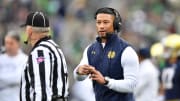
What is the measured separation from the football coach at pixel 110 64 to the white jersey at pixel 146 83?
576 centimetres

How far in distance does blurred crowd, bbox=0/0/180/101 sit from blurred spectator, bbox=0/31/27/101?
6058mm

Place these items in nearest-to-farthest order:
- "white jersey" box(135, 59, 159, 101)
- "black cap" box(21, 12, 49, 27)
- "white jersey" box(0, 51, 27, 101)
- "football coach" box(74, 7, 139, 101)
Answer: "football coach" box(74, 7, 139, 101) < "black cap" box(21, 12, 49, 27) < "white jersey" box(0, 51, 27, 101) < "white jersey" box(135, 59, 159, 101)

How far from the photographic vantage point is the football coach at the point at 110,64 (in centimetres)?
1048

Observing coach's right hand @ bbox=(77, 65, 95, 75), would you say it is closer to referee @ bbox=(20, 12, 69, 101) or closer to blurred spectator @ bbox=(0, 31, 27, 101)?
referee @ bbox=(20, 12, 69, 101)

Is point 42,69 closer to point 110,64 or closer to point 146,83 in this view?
point 110,64

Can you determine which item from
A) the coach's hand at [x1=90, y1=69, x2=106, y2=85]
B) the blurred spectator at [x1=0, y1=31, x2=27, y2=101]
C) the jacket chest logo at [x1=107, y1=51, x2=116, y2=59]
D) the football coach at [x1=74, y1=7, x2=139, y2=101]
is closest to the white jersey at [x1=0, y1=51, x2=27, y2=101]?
the blurred spectator at [x1=0, y1=31, x2=27, y2=101]

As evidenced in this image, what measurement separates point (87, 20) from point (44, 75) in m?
15.8

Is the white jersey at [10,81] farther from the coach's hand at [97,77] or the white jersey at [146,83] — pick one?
the coach's hand at [97,77]

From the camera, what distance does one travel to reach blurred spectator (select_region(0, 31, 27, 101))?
48.5ft

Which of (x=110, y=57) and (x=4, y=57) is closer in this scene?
(x=110, y=57)

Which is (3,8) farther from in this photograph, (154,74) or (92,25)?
(154,74)

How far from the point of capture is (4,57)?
1536 centimetres

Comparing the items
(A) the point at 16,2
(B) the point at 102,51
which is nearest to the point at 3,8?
(A) the point at 16,2

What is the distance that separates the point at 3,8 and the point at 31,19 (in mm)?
15089
